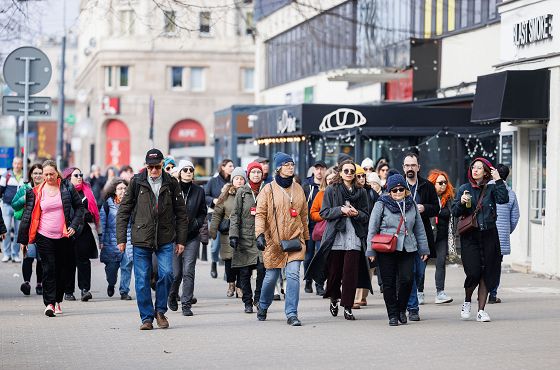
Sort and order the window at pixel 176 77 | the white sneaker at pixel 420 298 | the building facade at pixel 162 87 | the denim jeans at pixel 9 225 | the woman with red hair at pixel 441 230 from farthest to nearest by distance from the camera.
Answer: the window at pixel 176 77, the building facade at pixel 162 87, the denim jeans at pixel 9 225, the white sneaker at pixel 420 298, the woman with red hair at pixel 441 230

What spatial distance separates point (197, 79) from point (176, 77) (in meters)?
1.22

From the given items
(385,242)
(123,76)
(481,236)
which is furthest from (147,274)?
(123,76)

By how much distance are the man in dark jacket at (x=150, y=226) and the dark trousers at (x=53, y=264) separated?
1815 mm

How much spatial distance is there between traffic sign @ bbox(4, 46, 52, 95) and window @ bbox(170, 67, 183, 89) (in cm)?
5508

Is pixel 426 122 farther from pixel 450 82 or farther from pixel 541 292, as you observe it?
pixel 541 292

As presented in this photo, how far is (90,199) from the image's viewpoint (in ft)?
55.1

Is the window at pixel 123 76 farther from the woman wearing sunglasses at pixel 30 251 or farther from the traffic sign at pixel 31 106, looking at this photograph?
the woman wearing sunglasses at pixel 30 251

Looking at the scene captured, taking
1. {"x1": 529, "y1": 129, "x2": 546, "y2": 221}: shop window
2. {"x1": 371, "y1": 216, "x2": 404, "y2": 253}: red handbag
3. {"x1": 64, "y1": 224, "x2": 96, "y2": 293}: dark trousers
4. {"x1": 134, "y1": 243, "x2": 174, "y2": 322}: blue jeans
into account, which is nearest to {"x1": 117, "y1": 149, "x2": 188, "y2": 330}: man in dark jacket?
{"x1": 134, "y1": 243, "x2": 174, "y2": 322}: blue jeans

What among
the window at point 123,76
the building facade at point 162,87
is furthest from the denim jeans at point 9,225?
the window at point 123,76

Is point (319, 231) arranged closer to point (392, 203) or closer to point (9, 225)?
point (392, 203)

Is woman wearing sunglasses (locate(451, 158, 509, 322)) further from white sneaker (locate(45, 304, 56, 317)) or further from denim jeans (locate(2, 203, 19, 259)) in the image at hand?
denim jeans (locate(2, 203, 19, 259))

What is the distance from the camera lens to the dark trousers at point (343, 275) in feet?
47.8

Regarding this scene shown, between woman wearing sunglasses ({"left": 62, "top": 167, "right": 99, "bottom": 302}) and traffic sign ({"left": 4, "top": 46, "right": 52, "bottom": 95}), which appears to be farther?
traffic sign ({"left": 4, "top": 46, "right": 52, "bottom": 95})

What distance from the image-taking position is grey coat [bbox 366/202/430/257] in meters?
14.1
